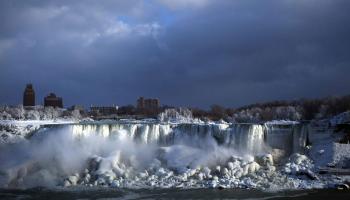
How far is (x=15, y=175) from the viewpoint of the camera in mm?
38531

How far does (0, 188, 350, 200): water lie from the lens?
102 ft

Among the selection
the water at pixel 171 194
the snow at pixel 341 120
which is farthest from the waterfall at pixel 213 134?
the water at pixel 171 194

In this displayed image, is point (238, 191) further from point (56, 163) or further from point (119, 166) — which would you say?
point (56, 163)

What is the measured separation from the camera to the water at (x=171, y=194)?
31094 millimetres

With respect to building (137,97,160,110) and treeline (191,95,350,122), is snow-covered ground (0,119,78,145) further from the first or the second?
building (137,97,160,110)

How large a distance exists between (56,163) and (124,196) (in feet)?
35.5

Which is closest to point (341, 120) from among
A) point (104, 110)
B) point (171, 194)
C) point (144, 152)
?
point (144, 152)

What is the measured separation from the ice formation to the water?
1.70 metres

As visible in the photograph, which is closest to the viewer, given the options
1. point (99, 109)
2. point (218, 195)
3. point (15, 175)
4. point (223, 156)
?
point (218, 195)

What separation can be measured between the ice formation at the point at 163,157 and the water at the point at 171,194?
5.59 feet

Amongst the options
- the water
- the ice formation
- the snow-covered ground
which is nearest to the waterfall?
the ice formation

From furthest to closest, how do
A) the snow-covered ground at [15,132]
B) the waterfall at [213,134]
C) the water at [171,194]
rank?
the snow-covered ground at [15,132] < the waterfall at [213,134] < the water at [171,194]

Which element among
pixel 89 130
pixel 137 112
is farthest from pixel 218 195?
pixel 137 112

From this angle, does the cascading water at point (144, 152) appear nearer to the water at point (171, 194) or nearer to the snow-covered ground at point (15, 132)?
the snow-covered ground at point (15, 132)
